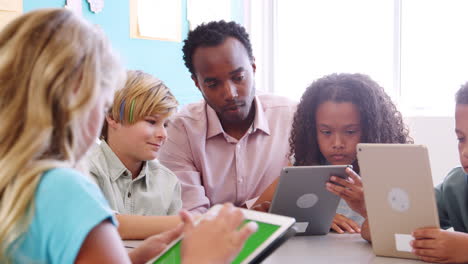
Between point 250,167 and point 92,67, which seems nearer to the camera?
point 92,67

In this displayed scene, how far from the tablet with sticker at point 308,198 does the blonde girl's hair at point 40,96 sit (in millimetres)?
605

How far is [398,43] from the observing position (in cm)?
326

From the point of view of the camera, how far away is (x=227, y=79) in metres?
1.87

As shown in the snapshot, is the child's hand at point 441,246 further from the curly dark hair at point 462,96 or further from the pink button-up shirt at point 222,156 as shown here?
the pink button-up shirt at point 222,156

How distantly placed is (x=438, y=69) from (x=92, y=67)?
276 cm

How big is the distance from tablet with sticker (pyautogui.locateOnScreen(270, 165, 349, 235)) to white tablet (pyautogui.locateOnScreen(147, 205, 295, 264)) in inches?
13.8

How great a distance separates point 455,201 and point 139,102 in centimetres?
91

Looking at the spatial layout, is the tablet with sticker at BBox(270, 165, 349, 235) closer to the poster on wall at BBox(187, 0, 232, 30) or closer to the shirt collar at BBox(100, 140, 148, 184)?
the shirt collar at BBox(100, 140, 148, 184)

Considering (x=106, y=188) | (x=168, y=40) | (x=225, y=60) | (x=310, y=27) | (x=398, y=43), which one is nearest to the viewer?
(x=106, y=188)

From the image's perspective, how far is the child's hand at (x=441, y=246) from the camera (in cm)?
107

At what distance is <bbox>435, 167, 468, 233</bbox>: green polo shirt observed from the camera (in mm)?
1413

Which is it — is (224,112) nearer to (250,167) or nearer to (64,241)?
(250,167)

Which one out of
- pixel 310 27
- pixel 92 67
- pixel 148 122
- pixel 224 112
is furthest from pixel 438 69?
pixel 92 67

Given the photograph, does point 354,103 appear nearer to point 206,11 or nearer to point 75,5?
point 75,5
